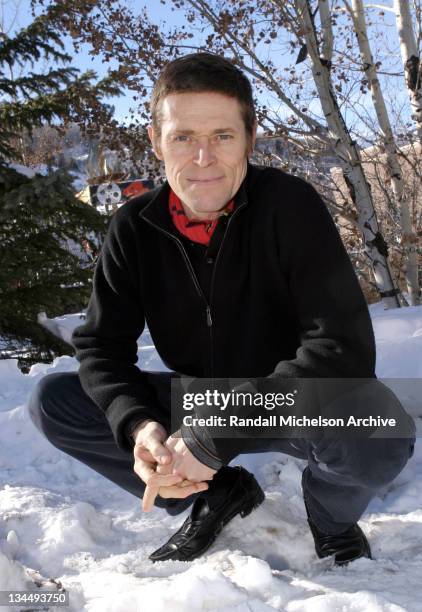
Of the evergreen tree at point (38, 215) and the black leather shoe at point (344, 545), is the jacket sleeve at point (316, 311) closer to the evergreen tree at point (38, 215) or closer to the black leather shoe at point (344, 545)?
the black leather shoe at point (344, 545)

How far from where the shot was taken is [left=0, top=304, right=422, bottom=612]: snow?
4.93 feet

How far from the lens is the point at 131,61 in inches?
233

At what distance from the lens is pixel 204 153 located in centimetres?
182

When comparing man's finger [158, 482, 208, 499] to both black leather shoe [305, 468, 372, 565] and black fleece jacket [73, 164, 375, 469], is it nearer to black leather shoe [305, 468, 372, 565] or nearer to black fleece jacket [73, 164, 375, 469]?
black fleece jacket [73, 164, 375, 469]

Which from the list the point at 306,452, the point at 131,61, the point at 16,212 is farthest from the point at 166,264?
the point at 131,61

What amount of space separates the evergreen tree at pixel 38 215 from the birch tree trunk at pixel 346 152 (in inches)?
95.5

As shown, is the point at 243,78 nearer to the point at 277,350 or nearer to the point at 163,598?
the point at 277,350

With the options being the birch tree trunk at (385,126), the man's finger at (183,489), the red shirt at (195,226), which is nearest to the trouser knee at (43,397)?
the man's finger at (183,489)

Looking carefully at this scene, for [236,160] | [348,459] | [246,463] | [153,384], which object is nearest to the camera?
[348,459]

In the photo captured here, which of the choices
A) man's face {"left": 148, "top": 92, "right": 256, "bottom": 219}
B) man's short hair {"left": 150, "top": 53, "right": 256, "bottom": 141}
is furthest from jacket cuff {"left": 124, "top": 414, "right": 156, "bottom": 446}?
man's short hair {"left": 150, "top": 53, "right": 256, "bottom": 141}

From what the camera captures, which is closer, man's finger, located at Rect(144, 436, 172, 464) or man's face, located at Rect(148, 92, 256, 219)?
man's finger, located at Rect(144, 436, 172, 464)

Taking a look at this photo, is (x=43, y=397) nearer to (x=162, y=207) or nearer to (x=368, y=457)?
(x=162, y=207)

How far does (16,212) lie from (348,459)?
15.1 ft

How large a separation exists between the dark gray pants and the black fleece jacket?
0.18m
